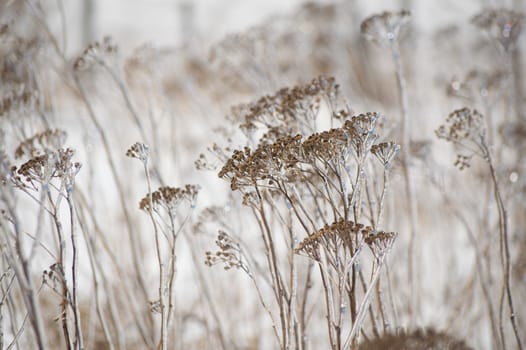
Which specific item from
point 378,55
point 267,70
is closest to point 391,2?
point 378,55

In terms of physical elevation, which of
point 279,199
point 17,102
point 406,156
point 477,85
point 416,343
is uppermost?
point 477,85

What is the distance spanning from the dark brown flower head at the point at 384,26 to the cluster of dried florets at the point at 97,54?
853 mm

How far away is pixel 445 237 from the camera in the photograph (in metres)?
2.58

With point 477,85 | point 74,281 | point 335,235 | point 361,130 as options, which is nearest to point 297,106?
point 361,130

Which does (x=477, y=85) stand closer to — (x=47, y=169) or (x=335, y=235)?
(x=335, y=235)

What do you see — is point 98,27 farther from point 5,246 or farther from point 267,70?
point 5,246

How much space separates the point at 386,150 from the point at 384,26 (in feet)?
2.12

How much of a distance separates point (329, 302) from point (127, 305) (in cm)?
118

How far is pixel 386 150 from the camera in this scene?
3.14ft

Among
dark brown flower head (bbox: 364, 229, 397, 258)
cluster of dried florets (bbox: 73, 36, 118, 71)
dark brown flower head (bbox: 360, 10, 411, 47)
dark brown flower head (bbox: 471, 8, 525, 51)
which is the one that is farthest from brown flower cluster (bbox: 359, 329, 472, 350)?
cluster of dried florets (bbox: 73, 36, 118, 71)

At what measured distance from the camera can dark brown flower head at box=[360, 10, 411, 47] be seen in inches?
54.6

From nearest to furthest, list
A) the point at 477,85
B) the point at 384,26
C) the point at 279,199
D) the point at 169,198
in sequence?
the point at 169,198
the point at 279,199
the point at 384,26
the point at 477,85

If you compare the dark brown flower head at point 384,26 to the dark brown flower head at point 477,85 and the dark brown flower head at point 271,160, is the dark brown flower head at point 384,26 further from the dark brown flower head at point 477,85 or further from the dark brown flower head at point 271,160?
the dark brown flower head at point 271,160

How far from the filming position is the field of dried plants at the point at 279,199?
3.05 feet
